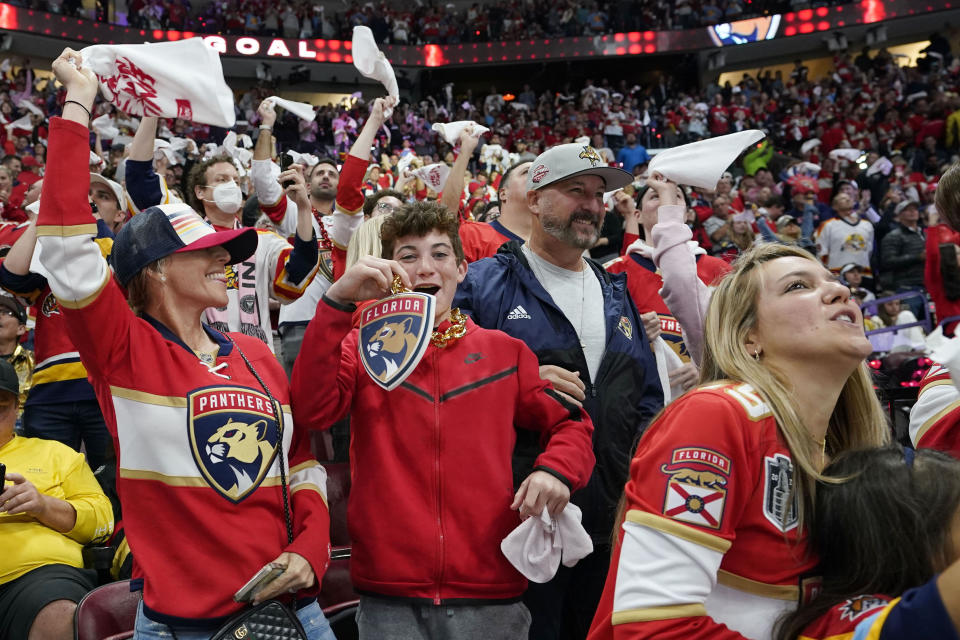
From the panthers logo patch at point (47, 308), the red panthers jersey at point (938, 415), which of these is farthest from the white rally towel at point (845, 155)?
the red panthers jersey at point (938, 415)

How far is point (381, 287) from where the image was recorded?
7.25 feet

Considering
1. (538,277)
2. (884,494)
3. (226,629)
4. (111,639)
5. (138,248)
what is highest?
(138,248)

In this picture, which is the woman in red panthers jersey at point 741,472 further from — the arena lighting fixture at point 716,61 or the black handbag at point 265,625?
the arena lighting fixture at point 716,61

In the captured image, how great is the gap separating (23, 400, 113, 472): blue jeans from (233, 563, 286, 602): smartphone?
199 cm

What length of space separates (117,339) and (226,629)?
0.68 metres

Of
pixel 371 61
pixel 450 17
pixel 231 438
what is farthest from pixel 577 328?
pixel 450 17

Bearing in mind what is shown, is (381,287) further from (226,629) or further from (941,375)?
(941,375)

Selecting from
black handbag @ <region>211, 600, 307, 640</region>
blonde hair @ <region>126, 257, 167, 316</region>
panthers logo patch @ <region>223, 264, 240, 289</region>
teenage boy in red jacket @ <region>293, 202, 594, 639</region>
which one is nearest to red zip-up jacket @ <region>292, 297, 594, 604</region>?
teenage boy in red jacket @ <region>293, 202, 594, 639</region>

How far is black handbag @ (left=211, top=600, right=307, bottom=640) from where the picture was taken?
1991mm

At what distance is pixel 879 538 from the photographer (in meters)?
1.51

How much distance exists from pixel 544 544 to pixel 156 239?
1.22m

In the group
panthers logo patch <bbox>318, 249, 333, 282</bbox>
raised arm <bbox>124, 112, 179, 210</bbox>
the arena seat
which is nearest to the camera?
the arena seat

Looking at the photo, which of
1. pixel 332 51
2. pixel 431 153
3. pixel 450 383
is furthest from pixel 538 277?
pixel 332 51

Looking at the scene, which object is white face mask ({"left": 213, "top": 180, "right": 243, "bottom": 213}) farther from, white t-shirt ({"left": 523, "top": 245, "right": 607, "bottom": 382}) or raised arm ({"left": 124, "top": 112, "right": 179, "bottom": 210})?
white t-shirt ({"left": 523, "top": 245, "right": 607, "bottom": 382})
